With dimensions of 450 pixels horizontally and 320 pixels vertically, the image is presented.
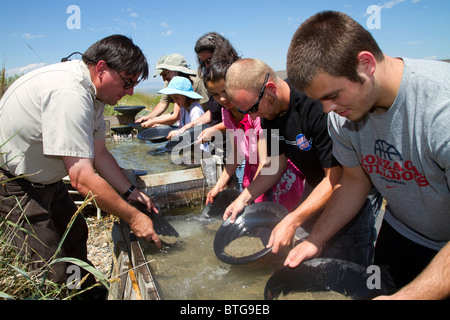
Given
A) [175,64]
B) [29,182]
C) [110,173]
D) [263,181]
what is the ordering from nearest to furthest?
[29,182]
[263,181]
[110,173]
[175,64]

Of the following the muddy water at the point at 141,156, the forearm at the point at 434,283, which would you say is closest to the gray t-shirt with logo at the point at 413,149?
the forearm at the point at 434,283

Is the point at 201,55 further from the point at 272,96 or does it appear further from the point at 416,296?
the point at 416,296

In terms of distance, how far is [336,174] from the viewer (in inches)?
83.0

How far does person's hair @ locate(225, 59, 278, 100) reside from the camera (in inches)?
87.3

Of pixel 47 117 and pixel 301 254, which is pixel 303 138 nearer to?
pixel 301 254

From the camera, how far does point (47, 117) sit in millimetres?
1964

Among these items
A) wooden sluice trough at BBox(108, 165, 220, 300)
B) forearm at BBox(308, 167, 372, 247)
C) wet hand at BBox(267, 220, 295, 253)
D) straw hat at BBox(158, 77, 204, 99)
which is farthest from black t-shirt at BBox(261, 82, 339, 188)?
straw hat at BBox(158, 77, 204, 99)

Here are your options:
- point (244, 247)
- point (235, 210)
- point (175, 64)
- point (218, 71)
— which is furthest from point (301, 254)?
point (175, 64)

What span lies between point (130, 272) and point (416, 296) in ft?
4.93

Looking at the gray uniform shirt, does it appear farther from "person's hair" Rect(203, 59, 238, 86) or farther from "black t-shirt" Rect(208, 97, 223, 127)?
"black t-shirt" Rect(208, 97, 223, 127)

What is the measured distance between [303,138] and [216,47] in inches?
72.1

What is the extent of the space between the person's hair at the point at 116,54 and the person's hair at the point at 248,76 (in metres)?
0.73
